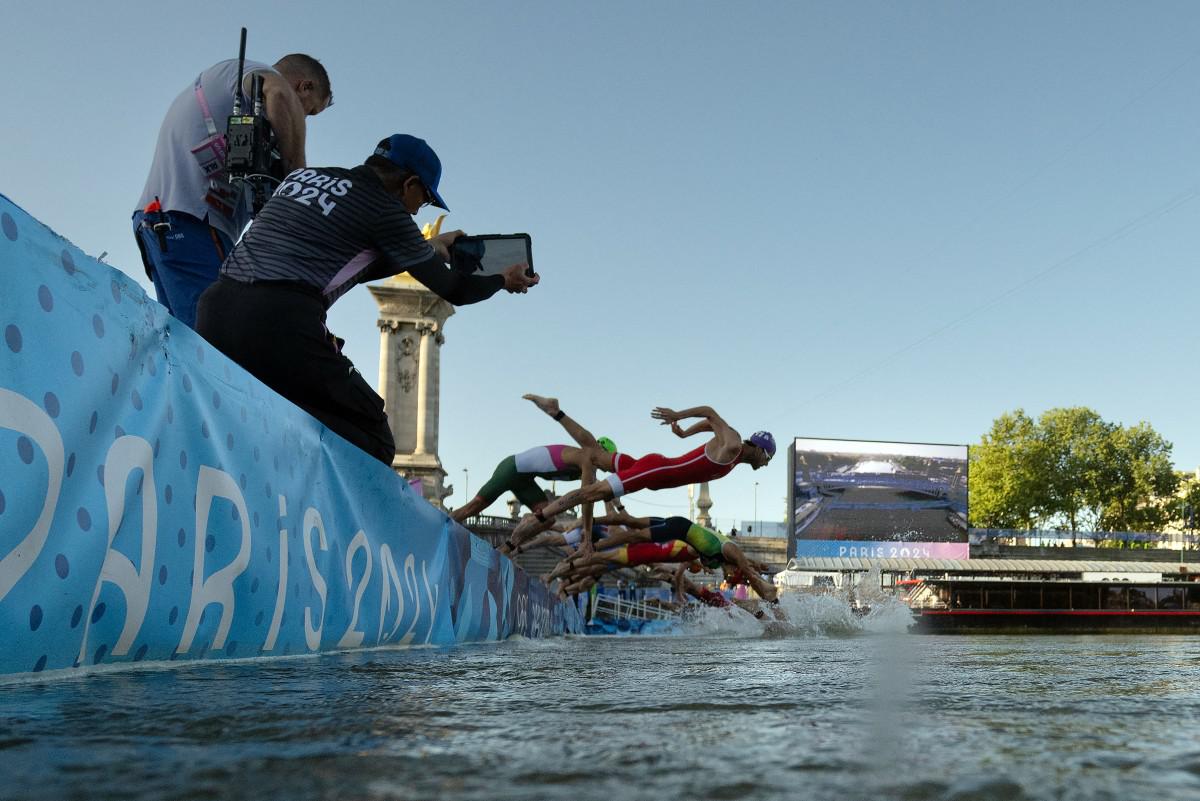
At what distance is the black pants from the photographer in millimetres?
3613

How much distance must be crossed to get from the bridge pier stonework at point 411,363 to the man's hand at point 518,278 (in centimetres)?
3194

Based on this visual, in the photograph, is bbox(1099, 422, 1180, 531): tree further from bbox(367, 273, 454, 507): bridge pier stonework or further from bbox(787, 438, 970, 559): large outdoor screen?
bbox(367, 273, 454, 507): bridge pier stonework

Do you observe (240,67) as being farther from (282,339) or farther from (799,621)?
(799,621)

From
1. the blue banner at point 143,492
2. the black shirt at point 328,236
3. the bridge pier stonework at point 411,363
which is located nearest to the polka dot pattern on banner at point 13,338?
the blue banner at point 143,492

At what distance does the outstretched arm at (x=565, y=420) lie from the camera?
10.4 metres

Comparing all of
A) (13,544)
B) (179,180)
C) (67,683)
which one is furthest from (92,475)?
(179,180)

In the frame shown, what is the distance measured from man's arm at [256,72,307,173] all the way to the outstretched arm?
233 inches

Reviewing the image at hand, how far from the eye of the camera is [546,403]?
10430 millimetres

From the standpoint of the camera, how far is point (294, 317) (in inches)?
145

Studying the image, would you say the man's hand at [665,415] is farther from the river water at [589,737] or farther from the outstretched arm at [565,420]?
the river water at [589,737]

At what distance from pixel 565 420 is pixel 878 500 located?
128 ft

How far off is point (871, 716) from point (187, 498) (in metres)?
1.70

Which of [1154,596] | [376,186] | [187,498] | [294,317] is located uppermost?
[376,186]

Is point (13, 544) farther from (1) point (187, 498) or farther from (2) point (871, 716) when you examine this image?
(2) point (871, 716)
